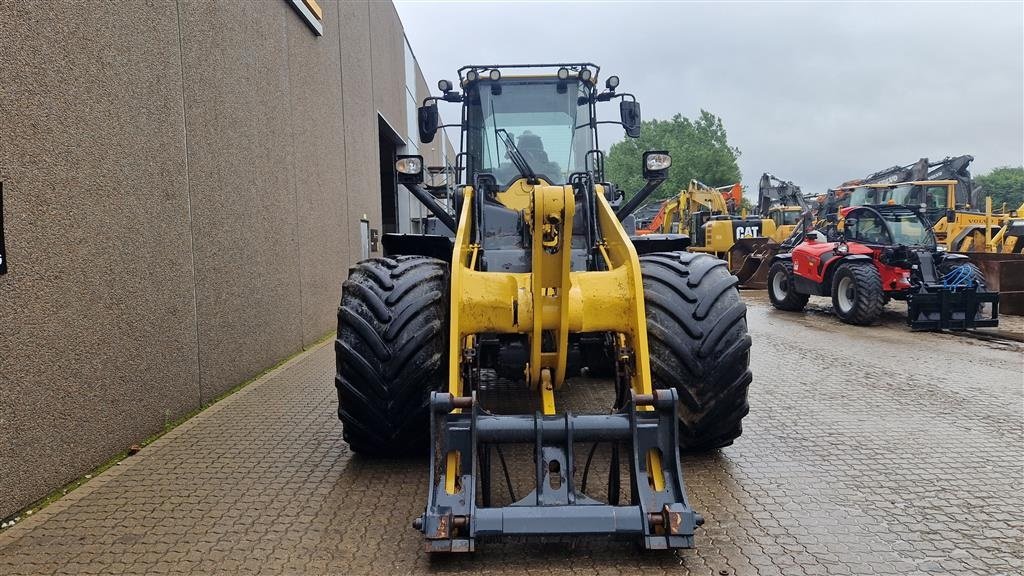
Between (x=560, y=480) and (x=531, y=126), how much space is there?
3320mm

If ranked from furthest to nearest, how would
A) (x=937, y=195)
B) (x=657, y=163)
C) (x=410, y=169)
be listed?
(x=937, y=195) → (x=410, y=169) → (x=657, y=163)

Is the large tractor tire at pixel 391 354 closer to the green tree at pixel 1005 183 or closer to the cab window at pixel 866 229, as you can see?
the cab window at pixel 866 229

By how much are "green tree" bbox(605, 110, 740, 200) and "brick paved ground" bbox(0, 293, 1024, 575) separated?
45.2m

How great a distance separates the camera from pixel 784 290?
13.5 m

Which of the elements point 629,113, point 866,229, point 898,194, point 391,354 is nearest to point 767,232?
point 898,194

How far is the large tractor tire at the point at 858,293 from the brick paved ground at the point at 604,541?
4.90 m

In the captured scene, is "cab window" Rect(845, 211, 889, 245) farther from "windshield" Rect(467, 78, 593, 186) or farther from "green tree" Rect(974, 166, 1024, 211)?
"green tree" Rect(974, 166, 1024, 211)

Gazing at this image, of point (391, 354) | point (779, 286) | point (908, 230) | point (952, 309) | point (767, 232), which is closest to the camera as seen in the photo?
point (391, 354)

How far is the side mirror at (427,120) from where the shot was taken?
5766 mm

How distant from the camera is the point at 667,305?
3.67 metres

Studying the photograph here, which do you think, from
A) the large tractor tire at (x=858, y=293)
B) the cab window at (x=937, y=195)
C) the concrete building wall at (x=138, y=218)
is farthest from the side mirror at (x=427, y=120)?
the cab window at (x=937, y=195)

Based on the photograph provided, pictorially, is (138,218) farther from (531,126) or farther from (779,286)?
(779,286)

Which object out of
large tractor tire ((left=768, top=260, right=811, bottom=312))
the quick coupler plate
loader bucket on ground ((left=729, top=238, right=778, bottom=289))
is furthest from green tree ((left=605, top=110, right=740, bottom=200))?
the quick coupler plate

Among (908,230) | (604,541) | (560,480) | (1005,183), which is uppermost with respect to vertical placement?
(1005,183)
